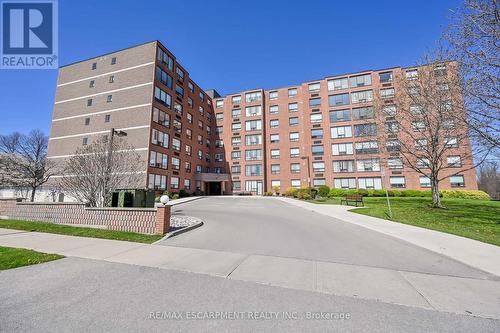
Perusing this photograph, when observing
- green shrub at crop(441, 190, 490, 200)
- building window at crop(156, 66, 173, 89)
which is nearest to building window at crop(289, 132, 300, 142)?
green shrub at crop(441, 190, 490, 200)

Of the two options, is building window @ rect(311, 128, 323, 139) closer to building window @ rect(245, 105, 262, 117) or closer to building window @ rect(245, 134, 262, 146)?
building window @ rect(245, 134, 262, 146)

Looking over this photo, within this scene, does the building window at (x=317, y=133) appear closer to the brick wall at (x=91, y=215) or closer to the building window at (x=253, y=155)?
the building window at (x=253, y=155)

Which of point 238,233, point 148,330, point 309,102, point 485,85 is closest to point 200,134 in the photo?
point 309,102

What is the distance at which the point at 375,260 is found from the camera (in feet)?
18.8

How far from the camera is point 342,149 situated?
39.5 meters

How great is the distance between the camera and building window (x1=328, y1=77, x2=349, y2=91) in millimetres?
41031

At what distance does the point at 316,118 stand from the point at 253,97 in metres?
14.6

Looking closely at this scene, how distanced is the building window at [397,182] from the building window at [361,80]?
17631mm

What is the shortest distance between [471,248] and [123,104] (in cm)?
3584

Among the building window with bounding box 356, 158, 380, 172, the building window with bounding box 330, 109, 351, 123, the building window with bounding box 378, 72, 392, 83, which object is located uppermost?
the building window with bounding box 378, 72, 392, 83

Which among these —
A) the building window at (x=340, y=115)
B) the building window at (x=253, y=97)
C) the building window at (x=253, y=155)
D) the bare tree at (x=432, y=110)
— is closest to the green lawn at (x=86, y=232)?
the bare tree at (x=432, y=110)

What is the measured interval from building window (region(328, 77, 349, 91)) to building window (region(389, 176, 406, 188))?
18.8m

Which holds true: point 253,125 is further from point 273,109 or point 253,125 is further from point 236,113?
point 273,109

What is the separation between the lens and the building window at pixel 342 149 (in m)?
38.9
